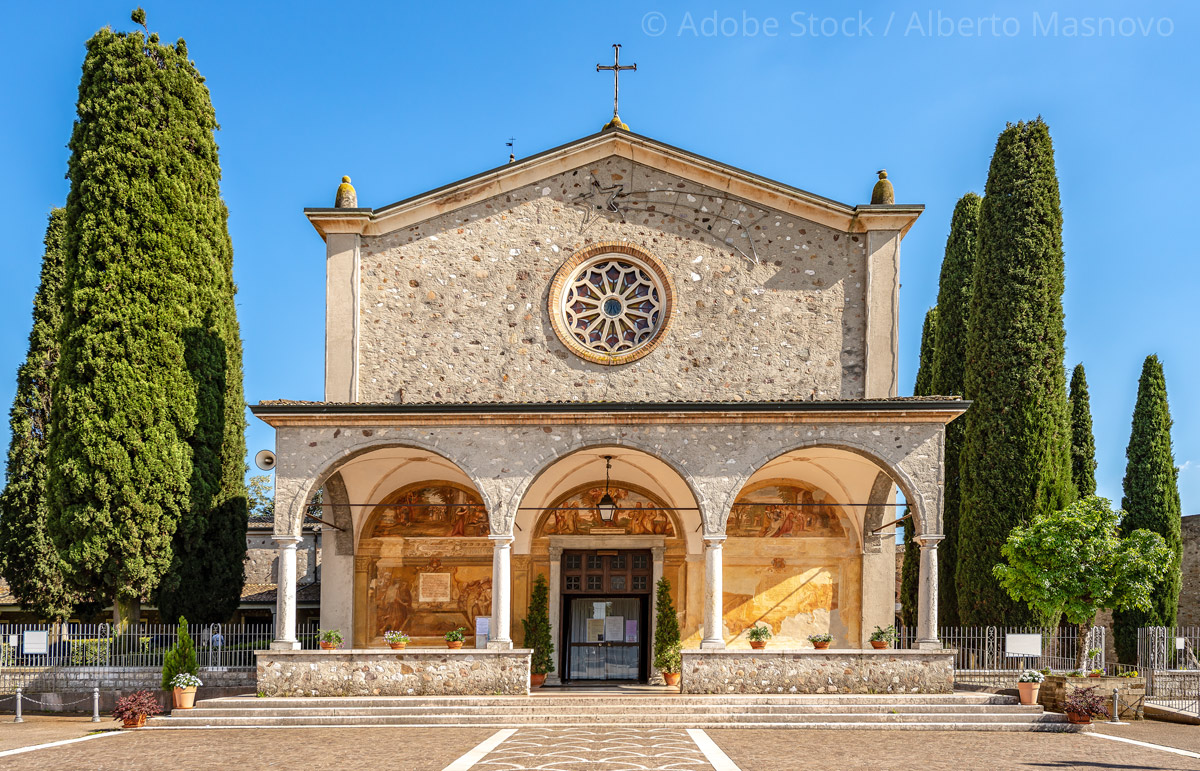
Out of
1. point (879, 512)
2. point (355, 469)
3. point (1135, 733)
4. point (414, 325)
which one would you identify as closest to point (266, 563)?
point (355, 469)

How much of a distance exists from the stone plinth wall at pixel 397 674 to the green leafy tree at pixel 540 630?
2322 mm

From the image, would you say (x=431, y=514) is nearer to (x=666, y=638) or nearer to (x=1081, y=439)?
(x=666, y=638)

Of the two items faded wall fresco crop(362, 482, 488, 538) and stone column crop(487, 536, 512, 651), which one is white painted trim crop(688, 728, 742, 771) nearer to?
stone column crop(487, 536, 512, 651)

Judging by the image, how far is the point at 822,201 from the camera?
15305 millimetres

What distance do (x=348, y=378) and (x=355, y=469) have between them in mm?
1567

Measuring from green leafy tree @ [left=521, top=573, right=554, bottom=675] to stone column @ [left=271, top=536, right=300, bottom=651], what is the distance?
12.6ft

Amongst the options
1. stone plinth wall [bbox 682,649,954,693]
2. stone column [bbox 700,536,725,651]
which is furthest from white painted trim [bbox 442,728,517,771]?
stone column [bbox 700,536,725,651]

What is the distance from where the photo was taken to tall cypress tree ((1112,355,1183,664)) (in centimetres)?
1961

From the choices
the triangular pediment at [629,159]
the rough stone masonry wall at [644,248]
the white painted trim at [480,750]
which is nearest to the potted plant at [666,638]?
the rough stone masonry wall at [644,248]

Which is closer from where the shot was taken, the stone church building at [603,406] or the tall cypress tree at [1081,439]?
the stone church building at [603,406]

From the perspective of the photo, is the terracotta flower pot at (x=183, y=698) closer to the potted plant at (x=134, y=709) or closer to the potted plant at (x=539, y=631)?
the potted plant at (x=134, y=709)

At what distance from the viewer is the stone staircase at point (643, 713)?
1248 cm

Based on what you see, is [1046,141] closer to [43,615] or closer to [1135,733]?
[1135,733]

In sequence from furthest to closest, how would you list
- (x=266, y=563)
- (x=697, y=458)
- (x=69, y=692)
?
1. (x=266, y=563)
2. (x=69, y=692)
3. (x=697, y=458)
